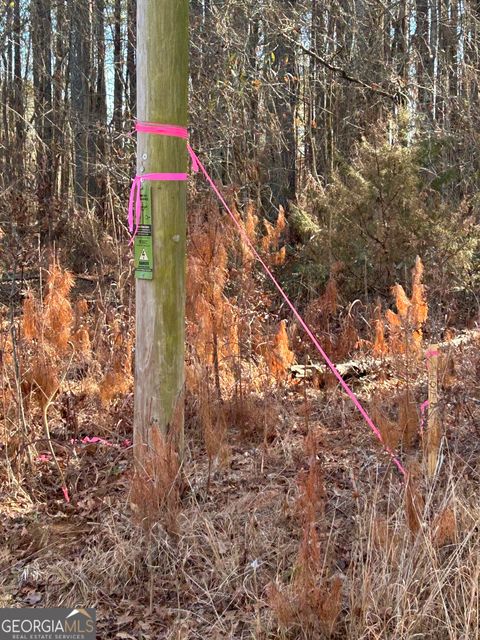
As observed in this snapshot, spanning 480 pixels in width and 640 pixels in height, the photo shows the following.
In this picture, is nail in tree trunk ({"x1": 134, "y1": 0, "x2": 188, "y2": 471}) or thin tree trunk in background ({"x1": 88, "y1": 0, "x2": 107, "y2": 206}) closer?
nail in tree trunk ({"x1": 134, "y1": 0, "x2": 188, "y2": 471})

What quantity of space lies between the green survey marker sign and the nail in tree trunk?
17 mm

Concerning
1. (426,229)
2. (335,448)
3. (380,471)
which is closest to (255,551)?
(380,471)

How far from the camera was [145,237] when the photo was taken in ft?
10.2

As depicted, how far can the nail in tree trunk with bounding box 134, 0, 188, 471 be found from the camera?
302 centimetres

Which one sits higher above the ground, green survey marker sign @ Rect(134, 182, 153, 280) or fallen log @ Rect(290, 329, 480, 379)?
green survey marker sign @ Rect(134, 182, 153, 280)

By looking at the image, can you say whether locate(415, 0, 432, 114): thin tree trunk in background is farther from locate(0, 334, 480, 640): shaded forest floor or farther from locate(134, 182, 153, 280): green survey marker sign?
locate(134, 182, 153, 280): green survey marker sign

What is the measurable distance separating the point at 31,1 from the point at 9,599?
33.5 ft

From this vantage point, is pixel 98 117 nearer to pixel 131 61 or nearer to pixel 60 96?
pixel 60 96

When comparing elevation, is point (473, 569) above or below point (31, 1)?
below

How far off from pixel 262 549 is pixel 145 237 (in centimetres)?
148

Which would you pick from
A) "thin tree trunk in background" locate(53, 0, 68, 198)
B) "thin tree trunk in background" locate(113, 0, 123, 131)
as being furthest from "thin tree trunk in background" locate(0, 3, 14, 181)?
"thin tree trunk in background" locate(113, 0, 123, 131)

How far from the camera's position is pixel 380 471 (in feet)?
10.7

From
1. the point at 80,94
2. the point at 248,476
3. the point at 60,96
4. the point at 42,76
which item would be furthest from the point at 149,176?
the point at 60,96

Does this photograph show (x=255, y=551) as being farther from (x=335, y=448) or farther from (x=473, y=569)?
(x=335, y=448)
